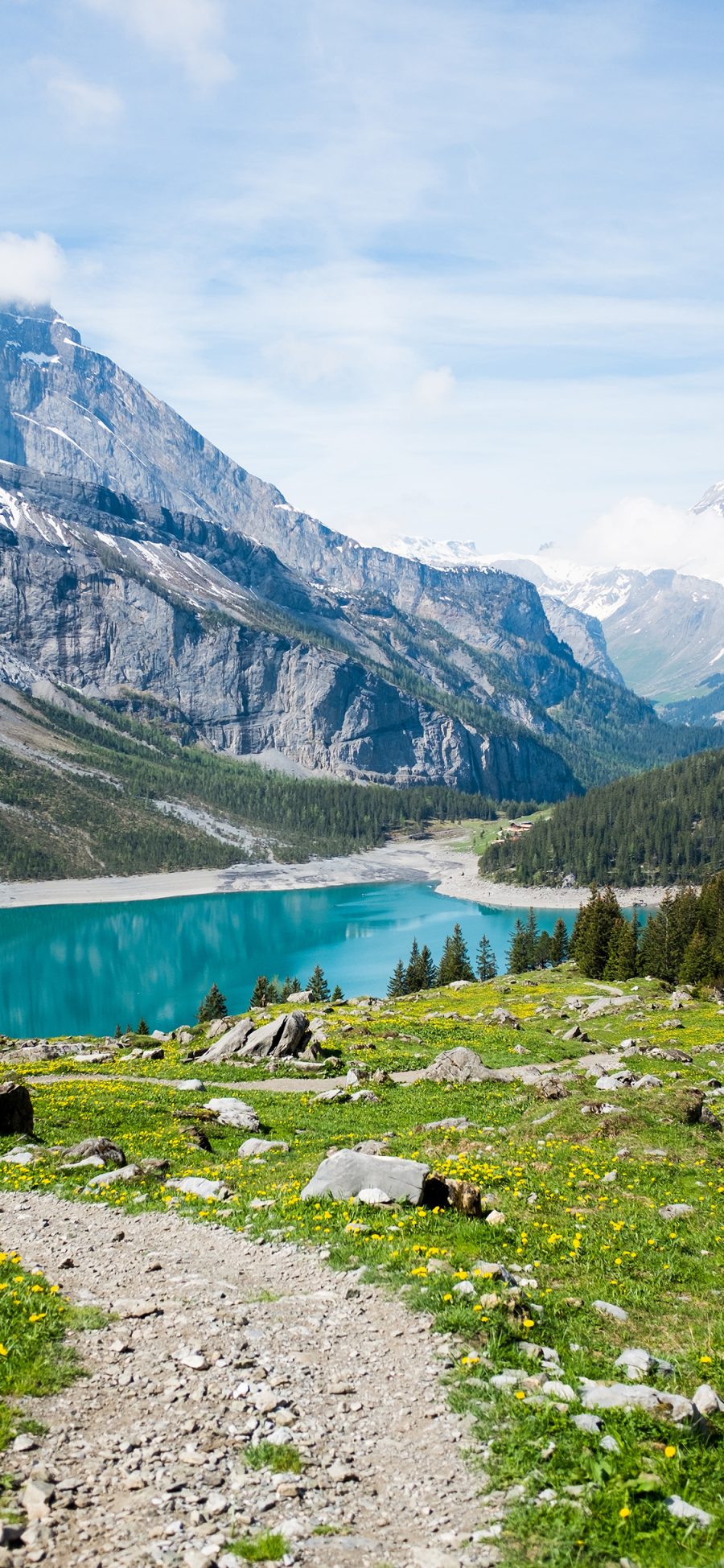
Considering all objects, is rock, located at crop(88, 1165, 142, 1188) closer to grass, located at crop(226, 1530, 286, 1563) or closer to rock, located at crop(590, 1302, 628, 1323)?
rock, located at crop(590, 1302, 628, 1323)

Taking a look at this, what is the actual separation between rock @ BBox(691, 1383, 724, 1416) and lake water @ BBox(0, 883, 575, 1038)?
105241 millimetres

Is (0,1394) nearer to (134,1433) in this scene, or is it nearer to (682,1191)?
(134,1433)

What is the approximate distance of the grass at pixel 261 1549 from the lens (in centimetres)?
748

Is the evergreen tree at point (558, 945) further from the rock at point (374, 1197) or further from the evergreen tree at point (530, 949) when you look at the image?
the rock at point (374, 1197)

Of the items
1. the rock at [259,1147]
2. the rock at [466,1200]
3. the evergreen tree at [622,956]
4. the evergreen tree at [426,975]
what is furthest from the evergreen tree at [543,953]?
the rock at [466,1200]

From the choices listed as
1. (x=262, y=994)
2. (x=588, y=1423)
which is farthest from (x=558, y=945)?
(x=588, y=1423)

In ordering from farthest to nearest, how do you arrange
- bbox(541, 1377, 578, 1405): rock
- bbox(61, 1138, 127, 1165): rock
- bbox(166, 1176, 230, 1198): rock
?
1. bbox(61, 1138, 127, 1165): rock
2. bbox(166, 1176, 230, 1198): rock
3. bbox(541, 1377, 578, 1405): rock

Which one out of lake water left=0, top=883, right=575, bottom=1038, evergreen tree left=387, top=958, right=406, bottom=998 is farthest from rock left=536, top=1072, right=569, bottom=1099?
lake water left=0, top=883, right=575, bottom=1038

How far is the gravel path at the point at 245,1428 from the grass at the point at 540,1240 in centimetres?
54

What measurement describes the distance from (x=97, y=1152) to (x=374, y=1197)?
7.53 metres

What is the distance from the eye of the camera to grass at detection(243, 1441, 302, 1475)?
8.67 m

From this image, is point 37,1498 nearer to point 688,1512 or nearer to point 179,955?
point 688,1512

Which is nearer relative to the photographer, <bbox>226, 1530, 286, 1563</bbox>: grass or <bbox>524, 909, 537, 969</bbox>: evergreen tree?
<bbox>226, 1530, 286, 1563</bbox>: grass

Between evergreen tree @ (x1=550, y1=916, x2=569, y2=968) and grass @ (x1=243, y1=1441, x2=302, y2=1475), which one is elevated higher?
grass @ (x1=243, y1=1441, x2=302, y2=1475)
